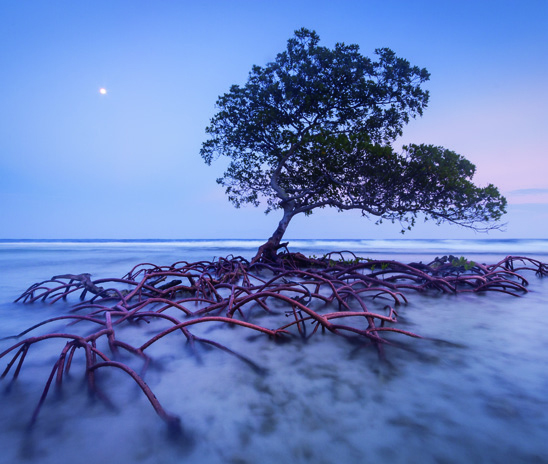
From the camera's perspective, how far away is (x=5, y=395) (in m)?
1.20

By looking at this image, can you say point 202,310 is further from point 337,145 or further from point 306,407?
point 337,145

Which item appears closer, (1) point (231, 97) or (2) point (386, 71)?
(2) point (386, 71)

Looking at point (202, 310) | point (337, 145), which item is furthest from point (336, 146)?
point (202, 310)

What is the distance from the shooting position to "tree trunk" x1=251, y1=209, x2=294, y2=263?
612 centimetres

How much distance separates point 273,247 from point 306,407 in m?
5.32

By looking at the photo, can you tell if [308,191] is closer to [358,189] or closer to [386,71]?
[358,189]

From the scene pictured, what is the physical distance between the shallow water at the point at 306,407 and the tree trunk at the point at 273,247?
427 cm

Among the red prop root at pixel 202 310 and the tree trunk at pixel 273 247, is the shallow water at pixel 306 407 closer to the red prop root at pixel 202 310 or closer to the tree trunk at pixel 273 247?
the red prop root at pixel 202 310

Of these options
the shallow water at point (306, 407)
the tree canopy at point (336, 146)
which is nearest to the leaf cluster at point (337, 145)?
the tree canopy at point (336, 146)

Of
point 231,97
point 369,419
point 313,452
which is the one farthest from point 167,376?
point 231,97

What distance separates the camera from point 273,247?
6.43 meters

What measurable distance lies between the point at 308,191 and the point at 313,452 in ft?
20.6

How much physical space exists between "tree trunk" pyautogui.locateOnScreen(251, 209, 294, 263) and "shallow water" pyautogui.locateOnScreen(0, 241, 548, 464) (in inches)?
168

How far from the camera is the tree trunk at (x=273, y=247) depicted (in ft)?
20.1
